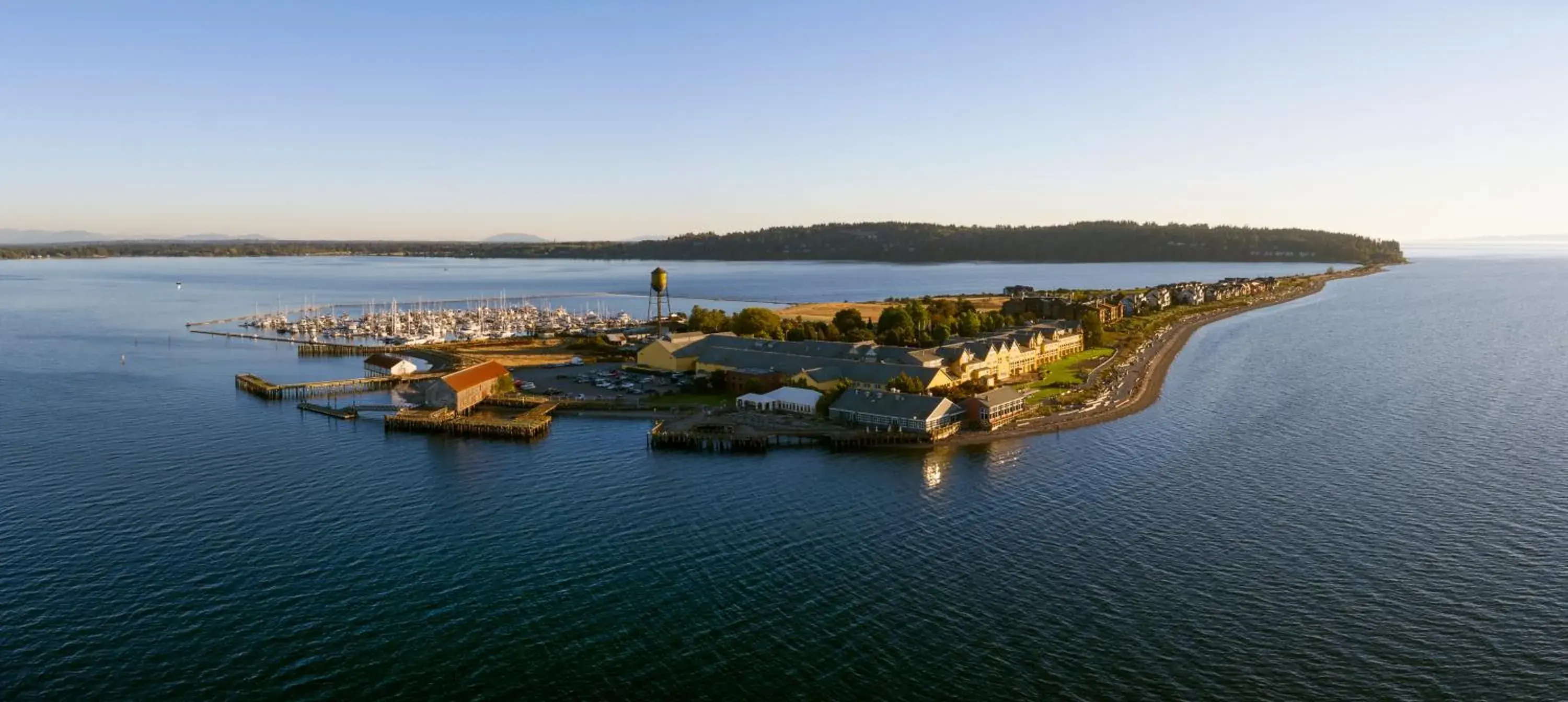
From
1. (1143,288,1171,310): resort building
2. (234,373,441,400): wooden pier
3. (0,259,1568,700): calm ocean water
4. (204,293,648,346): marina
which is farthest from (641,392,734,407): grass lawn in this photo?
(1143,288,1171,310): resort building

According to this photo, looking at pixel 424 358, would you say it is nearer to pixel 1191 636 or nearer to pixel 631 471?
pixel 631 471

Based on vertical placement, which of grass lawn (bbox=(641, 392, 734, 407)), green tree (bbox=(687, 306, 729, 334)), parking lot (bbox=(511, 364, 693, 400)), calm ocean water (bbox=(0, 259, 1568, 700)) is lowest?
calm ocean water (bbox=(0, 259, 1568, 700))

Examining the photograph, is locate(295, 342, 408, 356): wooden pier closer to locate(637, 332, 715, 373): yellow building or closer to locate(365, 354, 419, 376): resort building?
locate(365, 354, 419, 376): resort building

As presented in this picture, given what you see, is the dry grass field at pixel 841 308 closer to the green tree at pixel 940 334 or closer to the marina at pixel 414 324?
the marina at pixel 414 324

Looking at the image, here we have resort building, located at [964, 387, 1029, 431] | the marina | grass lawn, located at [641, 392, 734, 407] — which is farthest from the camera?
the marina

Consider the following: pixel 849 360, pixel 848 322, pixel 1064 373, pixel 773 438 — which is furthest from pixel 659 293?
pixel 773 438
